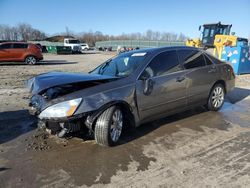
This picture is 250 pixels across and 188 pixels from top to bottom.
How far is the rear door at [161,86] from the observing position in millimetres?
4478

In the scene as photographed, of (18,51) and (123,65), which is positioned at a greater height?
(123,65)

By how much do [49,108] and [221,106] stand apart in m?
4.37

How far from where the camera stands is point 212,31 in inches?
928

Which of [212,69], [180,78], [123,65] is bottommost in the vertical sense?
[180,78]

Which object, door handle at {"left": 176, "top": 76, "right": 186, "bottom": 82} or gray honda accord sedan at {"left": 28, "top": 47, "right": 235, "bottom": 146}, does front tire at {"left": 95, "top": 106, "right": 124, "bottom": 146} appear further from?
door handle at {"left": 176, "top": 76, "right": 186, "bottom": 82}

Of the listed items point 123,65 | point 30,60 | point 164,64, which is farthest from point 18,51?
point 164,64

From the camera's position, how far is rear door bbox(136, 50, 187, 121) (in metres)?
4.48

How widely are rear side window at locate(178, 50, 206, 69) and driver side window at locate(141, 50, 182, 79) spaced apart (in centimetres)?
21

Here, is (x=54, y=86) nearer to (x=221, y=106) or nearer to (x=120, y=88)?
(x=120, y=88)

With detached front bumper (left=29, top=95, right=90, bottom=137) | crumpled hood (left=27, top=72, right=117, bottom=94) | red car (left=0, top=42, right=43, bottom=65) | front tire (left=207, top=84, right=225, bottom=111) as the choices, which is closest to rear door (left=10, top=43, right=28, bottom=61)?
red car (left=0, top=42, right=43, bottom=65)

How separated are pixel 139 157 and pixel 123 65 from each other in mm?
1839

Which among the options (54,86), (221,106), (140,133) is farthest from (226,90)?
(54,86)

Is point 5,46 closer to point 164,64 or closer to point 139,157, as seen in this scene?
point 164,64

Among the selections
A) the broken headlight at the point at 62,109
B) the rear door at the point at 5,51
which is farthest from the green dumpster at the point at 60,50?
the broken headlight at the point at 62,109
